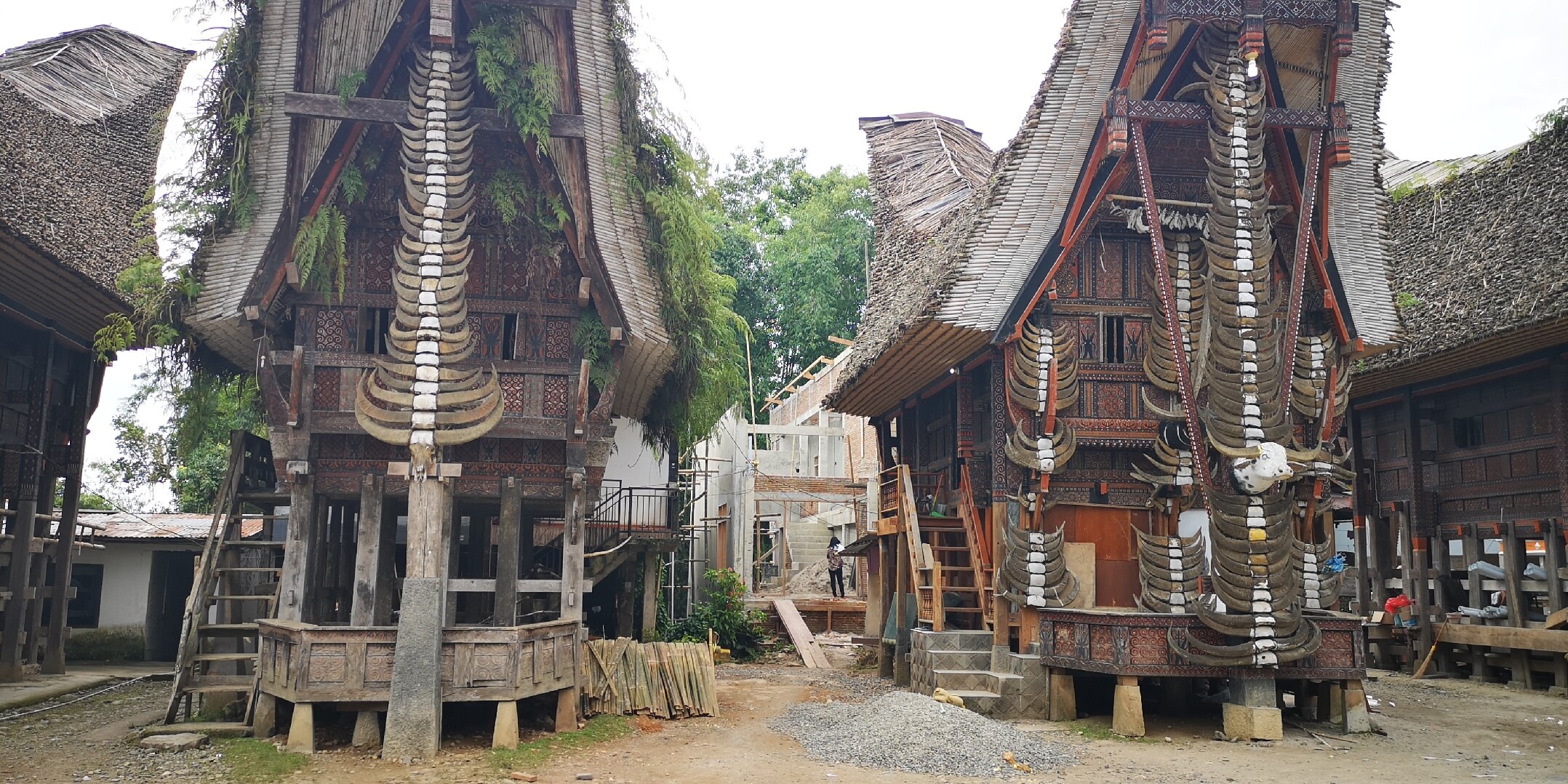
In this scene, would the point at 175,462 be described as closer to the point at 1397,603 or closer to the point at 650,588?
the point at 650,588

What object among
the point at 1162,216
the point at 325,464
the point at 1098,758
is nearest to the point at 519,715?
the point at 325,464

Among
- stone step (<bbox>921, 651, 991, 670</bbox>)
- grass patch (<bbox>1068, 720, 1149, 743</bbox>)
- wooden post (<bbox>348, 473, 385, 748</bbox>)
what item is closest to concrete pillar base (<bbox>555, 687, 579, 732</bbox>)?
wooden post (<bbox>348, 473, 385, 748</bbox>)

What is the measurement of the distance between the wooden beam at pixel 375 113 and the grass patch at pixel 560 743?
6.11 metres

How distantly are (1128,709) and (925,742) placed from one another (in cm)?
267

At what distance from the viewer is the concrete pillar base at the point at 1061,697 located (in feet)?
44.4

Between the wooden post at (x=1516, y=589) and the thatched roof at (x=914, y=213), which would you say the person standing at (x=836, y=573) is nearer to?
the thatched roof at (x=914, y=213)

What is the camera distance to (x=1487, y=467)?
1847 cm

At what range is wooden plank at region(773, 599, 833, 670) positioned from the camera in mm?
20938

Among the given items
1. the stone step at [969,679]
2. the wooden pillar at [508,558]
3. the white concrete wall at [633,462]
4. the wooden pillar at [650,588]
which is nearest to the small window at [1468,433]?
the stone step at [969,679]

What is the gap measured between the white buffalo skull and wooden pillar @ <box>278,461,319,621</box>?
977cm

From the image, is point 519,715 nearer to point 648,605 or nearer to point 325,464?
point 325,464

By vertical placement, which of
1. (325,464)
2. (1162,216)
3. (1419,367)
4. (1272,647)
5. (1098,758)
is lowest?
(1098,758)

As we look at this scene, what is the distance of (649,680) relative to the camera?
44.6ft

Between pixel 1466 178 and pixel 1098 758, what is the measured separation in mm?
13754
